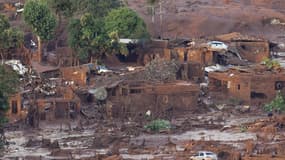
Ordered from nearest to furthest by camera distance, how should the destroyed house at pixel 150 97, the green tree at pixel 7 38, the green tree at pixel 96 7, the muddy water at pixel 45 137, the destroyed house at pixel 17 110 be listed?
the muddy water at pixel 45 137 → the destroyed house at pixel 17 110 → the destroyed house at pixel 150 97 → the green tree at pixel 7 38 → the green tree at pixel 96 7

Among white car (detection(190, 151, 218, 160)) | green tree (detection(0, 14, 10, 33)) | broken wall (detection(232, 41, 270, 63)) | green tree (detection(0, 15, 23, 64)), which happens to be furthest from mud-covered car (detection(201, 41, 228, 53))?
white car (detection(190, 151, 218, 160))

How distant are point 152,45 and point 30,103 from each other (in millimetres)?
14375

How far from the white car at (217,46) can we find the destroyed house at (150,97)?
361 inches

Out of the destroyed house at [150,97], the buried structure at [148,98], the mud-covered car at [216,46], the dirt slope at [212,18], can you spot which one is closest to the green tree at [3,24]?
the buried structure at [148,98]

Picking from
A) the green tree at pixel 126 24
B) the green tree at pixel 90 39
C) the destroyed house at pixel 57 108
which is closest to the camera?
the destroyed house at pixel 57 108

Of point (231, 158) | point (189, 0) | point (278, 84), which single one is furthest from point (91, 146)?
point (189, 0)

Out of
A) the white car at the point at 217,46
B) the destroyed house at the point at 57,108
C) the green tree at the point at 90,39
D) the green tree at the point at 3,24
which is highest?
the green tree at the point at 3,24

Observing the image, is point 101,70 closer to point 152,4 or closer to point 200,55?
point 200,55

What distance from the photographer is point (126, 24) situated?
62.0 metres

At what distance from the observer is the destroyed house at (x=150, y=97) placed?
165ft

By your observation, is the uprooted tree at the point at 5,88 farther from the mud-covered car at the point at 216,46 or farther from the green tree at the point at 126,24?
the mud-covered car at the point at 216,46

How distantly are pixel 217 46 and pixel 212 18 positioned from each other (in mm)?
15315

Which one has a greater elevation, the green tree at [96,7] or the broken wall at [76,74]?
the green tree at [96,7]

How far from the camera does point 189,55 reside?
60.3 meters
